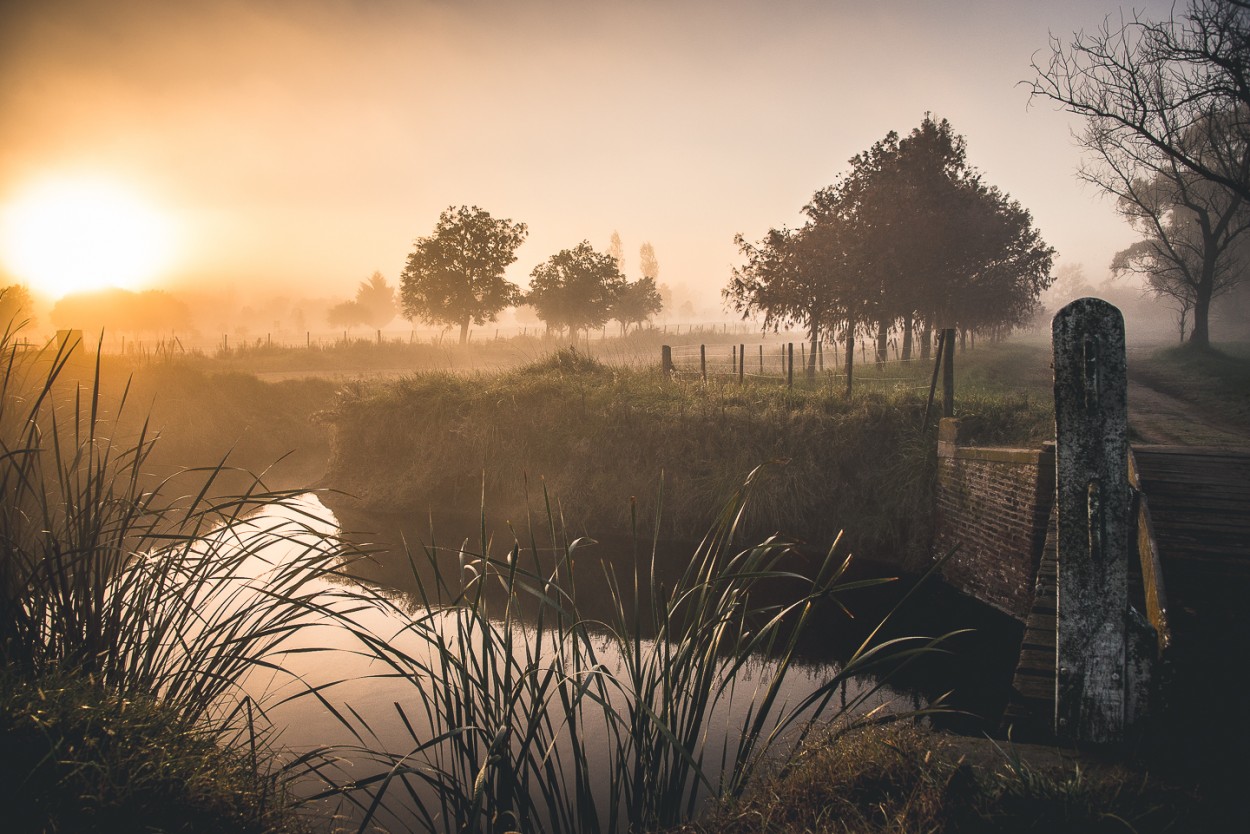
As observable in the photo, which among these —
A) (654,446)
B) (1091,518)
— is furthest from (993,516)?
(1091,518)

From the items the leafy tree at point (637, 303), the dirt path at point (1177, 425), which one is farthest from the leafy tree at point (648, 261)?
the dirt path at point (1177, 425)

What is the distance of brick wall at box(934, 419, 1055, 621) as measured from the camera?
722 cm

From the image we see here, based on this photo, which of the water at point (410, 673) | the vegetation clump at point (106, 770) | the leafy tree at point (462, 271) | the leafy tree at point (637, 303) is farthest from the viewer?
the leafy tree at point (637, 303)

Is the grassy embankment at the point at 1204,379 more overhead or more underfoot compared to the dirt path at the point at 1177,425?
more overhead

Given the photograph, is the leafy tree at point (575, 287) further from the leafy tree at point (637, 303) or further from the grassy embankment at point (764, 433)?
the grassy embankment at point (764, 433)

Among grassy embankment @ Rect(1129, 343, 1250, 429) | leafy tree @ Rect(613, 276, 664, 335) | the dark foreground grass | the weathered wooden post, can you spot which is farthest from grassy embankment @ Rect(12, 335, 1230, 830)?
leafy tree @ Rect(613, 276, 664, 335)

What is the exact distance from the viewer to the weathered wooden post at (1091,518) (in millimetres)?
2541

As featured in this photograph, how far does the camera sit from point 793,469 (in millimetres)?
10328

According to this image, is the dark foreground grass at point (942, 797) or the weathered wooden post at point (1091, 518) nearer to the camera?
the dark foreground grass at point (942, 797)

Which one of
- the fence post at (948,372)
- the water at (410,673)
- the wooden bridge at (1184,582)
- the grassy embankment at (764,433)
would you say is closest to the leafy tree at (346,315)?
the grassy embankment at (764,433)

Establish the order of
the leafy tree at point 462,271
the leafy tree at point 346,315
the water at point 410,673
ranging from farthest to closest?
the leafy tree at point 346,315
the leafy tree at point 462,271
the water at point 410,673

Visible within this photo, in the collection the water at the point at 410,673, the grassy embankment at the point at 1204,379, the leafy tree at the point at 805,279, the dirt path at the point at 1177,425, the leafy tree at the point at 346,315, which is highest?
the leafy tree at the point at 346,315

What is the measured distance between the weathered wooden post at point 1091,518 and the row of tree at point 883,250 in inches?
696

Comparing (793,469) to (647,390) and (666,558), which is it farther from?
(647,390)
